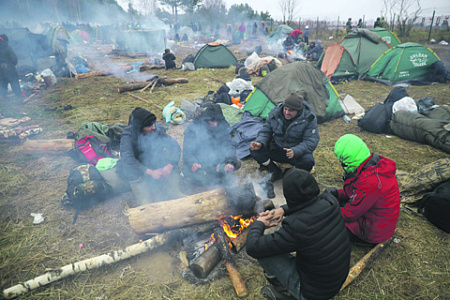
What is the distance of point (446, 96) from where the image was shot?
8531 millimetres

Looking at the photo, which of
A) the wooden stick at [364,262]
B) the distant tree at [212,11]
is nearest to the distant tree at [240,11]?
the distant tree at [212,11]

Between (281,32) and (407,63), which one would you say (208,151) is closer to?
(407,63)

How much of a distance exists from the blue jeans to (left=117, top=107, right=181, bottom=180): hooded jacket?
8.42 feet

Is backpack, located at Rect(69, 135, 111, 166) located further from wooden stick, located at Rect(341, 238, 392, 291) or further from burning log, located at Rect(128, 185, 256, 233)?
wooden stick, located at Rect(341, 238, 392, 291)

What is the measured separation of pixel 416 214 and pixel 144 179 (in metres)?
4.42

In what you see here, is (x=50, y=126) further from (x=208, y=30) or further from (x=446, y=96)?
(x=208, y=30)

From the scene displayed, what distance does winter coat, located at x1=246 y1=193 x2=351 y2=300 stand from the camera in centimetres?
196

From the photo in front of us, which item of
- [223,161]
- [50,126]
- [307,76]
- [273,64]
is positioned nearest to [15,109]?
[50,126]

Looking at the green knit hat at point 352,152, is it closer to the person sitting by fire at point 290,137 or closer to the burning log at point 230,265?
the person sitting by fire at point 290,137

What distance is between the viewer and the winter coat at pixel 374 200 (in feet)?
8.59

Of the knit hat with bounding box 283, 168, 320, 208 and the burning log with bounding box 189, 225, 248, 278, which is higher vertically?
the knit hat with bounding box 283, 168, 320, 208

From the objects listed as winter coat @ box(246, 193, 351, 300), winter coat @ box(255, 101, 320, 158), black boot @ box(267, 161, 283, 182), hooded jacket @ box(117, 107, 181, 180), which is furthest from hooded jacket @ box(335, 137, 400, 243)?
hooded jacket @ box(117, 107, 181, 180)

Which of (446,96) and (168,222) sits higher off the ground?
(446,96)

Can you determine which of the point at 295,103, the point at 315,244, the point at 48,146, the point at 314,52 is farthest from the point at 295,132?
the point at 314,52
